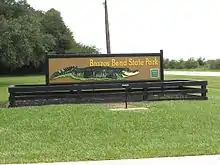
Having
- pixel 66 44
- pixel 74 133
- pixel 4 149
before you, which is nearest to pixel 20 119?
pixel 74 133

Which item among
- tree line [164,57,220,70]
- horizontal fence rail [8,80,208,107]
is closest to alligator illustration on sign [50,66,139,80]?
horizontal fence rail [8,80,208,107]

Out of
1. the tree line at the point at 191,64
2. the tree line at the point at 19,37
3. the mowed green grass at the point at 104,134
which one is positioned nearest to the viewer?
the mowed green grass at the point at 104,134

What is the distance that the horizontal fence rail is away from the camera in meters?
18.4

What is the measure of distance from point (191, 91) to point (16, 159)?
12657 mm

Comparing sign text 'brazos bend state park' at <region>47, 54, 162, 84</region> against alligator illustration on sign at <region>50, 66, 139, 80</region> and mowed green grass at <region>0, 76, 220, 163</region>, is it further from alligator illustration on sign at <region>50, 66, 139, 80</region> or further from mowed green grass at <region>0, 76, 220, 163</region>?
mowed green grass at <region>0, 76, 220, 163</region>

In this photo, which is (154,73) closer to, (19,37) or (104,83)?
(104,83)

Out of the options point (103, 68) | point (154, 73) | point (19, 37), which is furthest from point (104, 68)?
point (19, 37)

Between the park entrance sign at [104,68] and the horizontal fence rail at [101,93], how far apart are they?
1129mm

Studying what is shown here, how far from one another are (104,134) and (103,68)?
33.1ft

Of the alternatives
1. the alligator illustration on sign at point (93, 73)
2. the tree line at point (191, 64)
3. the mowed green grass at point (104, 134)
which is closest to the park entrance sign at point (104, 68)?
the alligator illustration on sign at point (93, 73)

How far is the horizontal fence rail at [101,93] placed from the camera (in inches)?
724

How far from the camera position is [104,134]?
36.0ft

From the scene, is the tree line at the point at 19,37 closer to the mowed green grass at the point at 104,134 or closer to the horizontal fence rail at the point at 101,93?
the horizontal fence rail at the point at 101,93

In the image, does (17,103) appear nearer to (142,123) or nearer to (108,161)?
(142,123)
